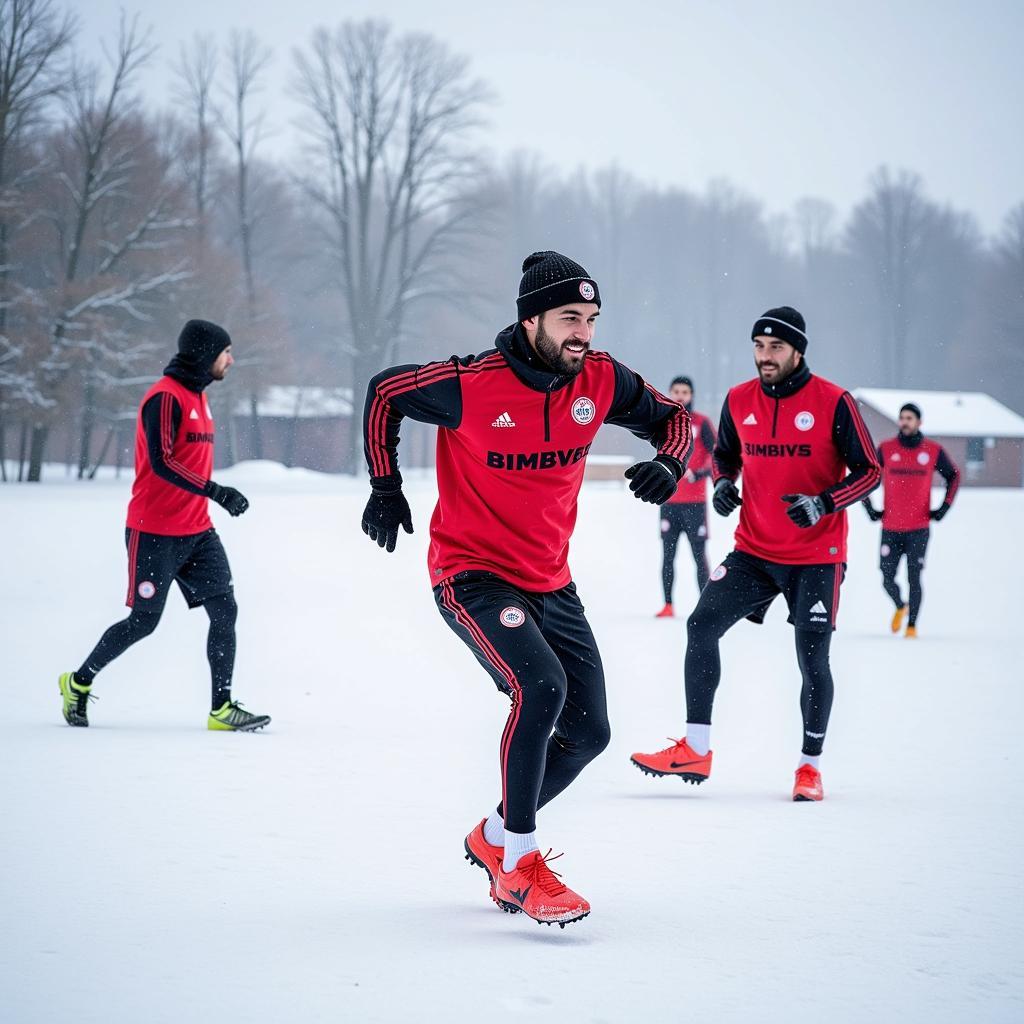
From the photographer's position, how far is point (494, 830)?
3.82m

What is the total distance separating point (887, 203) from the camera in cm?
7394

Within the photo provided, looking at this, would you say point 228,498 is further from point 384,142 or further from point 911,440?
point 384,142

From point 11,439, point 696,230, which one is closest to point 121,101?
point 11,439

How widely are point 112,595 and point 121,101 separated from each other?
2867 centimetres

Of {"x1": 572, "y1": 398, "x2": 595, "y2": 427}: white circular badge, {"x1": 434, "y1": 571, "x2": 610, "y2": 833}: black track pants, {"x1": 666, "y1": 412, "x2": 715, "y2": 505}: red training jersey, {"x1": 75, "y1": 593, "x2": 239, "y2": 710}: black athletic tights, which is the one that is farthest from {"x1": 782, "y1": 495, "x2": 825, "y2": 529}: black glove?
{"x1": 666, "y1": 412, "x2": 715, "y2": 505}: red training jersey

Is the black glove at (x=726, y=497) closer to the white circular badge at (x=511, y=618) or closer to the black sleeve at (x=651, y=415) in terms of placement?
the black sleeve at (x=651, y=415)

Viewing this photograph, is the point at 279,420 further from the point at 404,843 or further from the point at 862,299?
the point at 404,843

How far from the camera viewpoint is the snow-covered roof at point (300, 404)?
2092 inches

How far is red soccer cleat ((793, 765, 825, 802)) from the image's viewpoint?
512 centimetres

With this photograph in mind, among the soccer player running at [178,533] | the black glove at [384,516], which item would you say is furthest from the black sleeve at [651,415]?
the soccer player running at [178,533]

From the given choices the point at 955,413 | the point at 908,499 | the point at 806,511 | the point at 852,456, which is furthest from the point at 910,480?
the point at 955,413

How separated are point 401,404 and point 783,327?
7.16 feet

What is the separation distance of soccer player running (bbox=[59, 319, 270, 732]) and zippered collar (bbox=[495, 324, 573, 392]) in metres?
2.68

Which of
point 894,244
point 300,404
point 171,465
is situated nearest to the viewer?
point 171,465
